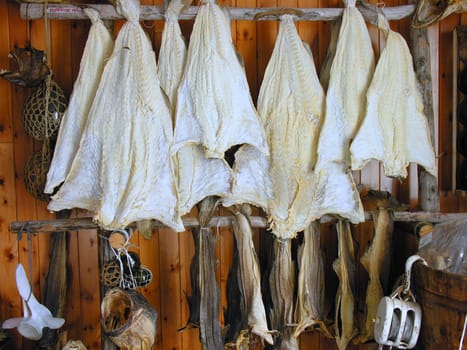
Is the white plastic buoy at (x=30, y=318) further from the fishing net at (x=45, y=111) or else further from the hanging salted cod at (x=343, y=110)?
the hanging salted cod at (x=343, y=110)

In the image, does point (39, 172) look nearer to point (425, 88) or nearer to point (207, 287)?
point (207, 287)

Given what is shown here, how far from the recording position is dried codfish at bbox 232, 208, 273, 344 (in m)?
1.50

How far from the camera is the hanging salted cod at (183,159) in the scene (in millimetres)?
1432

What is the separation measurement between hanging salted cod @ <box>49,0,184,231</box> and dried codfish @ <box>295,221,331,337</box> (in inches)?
20.0

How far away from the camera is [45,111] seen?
4.77ft

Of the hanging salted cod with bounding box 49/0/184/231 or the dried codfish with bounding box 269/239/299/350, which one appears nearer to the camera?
the hanging salted cod with bounding box 49/0/184/231

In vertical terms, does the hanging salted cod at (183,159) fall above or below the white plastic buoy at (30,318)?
above

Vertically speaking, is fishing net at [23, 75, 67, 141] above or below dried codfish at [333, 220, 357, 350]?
above

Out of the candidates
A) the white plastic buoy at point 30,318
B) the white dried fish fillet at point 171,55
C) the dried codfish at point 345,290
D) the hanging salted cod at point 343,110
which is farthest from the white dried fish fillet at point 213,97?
the white plastic buoy at point 30,318

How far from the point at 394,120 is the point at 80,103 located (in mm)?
1100

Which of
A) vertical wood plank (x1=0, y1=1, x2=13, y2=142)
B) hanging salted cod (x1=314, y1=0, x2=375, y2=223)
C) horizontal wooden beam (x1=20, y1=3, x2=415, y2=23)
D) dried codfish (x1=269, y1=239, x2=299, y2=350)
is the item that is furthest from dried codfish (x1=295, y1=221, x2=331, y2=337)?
vertical wood plank (x1=0, y1=1, x2=13, y2=142)

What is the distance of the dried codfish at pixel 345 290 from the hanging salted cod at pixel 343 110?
13 centimetres

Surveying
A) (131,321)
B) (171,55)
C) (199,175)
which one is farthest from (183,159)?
(131,321)

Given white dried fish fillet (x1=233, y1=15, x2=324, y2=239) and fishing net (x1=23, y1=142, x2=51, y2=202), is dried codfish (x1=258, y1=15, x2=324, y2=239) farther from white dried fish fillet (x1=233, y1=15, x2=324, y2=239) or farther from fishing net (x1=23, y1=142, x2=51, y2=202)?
fishing net (x1=23, y1=142, x2=51, y2=202)
